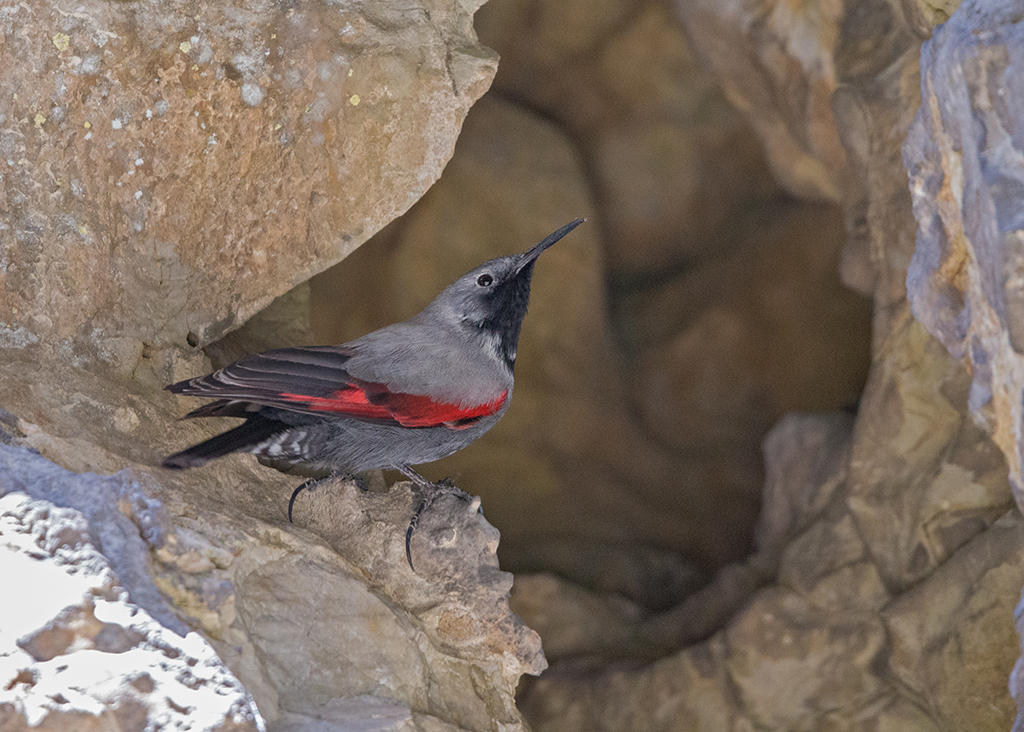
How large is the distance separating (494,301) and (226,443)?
3.51ft

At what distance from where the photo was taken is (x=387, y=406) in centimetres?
284

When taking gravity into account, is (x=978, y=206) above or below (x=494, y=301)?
above

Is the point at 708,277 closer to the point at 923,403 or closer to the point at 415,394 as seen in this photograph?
the point at 923,403

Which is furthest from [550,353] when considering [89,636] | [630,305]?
[89,636]

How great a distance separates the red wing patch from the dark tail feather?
128 millimetres

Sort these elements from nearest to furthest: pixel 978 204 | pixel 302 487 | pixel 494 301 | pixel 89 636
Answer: pixel 89 636, pixel 978 204, pixel 302 487, pixel 494 301

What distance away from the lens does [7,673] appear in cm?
191

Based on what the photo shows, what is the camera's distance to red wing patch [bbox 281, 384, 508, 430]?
2785mm

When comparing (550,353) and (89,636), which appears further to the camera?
(550,353)

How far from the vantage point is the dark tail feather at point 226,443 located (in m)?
2.46

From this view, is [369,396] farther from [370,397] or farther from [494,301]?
[494,301]

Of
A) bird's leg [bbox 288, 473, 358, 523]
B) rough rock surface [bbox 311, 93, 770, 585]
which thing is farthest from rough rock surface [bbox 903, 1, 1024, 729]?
rough rock surface [bbox 311, 93, 770, 585]

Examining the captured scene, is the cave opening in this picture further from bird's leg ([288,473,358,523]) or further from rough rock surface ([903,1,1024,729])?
rough rock surface ([903,1,1024,729])

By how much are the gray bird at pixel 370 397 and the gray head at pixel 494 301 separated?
0.01m
